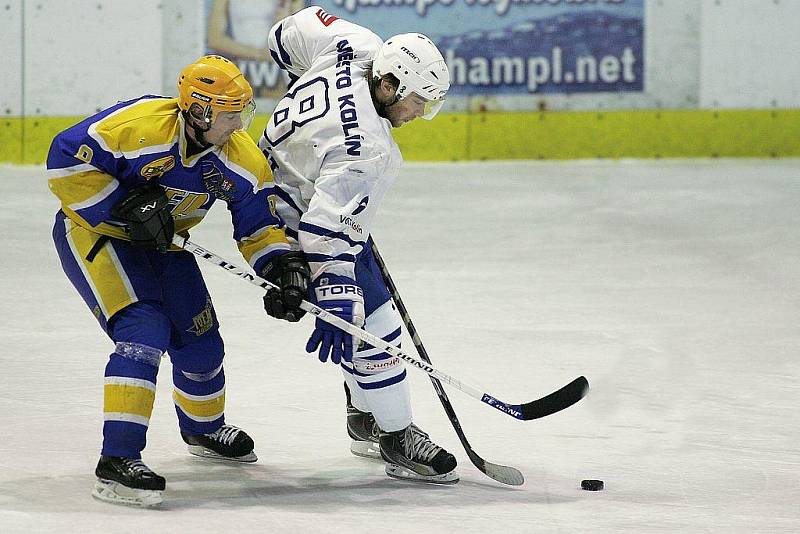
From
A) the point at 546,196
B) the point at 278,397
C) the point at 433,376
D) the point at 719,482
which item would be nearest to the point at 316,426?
the point at 278,397

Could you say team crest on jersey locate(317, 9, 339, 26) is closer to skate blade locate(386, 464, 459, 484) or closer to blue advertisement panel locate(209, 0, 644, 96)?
skate blade locate(386, 464, 459, 484)

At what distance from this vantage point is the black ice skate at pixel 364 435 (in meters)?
3.40

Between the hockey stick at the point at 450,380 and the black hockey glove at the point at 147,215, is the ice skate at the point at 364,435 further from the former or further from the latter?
the black hockey glove at the point at 147,215

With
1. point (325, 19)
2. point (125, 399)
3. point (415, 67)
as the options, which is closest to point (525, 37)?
point (325, 19)

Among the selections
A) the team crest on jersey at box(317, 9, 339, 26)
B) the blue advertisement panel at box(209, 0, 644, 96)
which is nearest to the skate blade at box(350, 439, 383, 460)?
the team crest on jersey at box(317, 9, 339, 26)

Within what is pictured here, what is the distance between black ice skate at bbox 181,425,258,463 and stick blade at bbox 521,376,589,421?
2.18 ft

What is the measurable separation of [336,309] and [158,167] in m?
0.49

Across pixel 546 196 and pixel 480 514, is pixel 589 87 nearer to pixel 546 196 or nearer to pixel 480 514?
pixel 546 196

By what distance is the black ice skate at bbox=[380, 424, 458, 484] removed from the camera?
3.18m

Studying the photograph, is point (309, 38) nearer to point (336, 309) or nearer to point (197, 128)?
point (197, 128)

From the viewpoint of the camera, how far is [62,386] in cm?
386

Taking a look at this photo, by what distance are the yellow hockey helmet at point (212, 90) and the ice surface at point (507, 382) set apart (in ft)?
2.76

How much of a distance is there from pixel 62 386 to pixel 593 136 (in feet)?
18.0

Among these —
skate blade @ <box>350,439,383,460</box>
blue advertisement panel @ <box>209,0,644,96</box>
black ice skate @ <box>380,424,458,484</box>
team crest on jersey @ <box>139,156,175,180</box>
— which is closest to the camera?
team crest on jersey @ <box>139,156,175,180</box>
